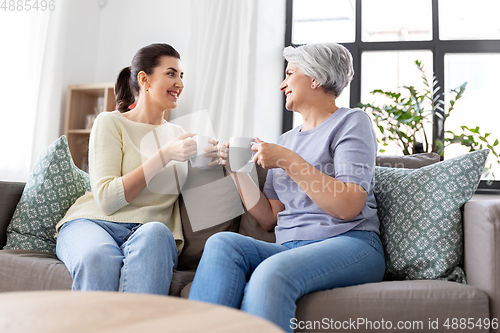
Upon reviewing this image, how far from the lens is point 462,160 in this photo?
1.23 meters

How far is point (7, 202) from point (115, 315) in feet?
3.86

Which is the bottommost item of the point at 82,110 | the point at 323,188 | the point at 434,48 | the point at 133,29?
the point at 323,188

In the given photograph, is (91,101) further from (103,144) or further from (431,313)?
(431,313)

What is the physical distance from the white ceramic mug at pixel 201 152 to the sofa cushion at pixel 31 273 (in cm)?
51

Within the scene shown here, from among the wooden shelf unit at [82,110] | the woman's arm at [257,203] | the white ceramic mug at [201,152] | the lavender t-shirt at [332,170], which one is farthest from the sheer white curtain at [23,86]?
the lavender t-shirt at [332,170]

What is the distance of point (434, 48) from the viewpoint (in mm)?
3117

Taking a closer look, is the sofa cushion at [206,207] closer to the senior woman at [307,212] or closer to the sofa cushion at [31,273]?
the senior woman at [307,212]

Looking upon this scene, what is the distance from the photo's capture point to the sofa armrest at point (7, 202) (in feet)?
4.88

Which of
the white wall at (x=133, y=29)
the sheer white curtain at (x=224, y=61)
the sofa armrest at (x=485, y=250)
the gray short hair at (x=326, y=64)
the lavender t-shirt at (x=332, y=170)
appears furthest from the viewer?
the white wall at (x=133, y=29)

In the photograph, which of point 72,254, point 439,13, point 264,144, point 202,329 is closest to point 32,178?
point 72,254

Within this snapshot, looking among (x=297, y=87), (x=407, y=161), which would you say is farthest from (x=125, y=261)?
(x=407, y=161)

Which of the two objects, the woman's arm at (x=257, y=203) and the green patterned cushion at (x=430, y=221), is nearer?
the green patterned cushion at (x=430, y=221)

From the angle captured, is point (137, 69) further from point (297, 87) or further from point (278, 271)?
point (278, 271)

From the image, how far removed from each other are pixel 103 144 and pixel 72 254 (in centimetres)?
40
